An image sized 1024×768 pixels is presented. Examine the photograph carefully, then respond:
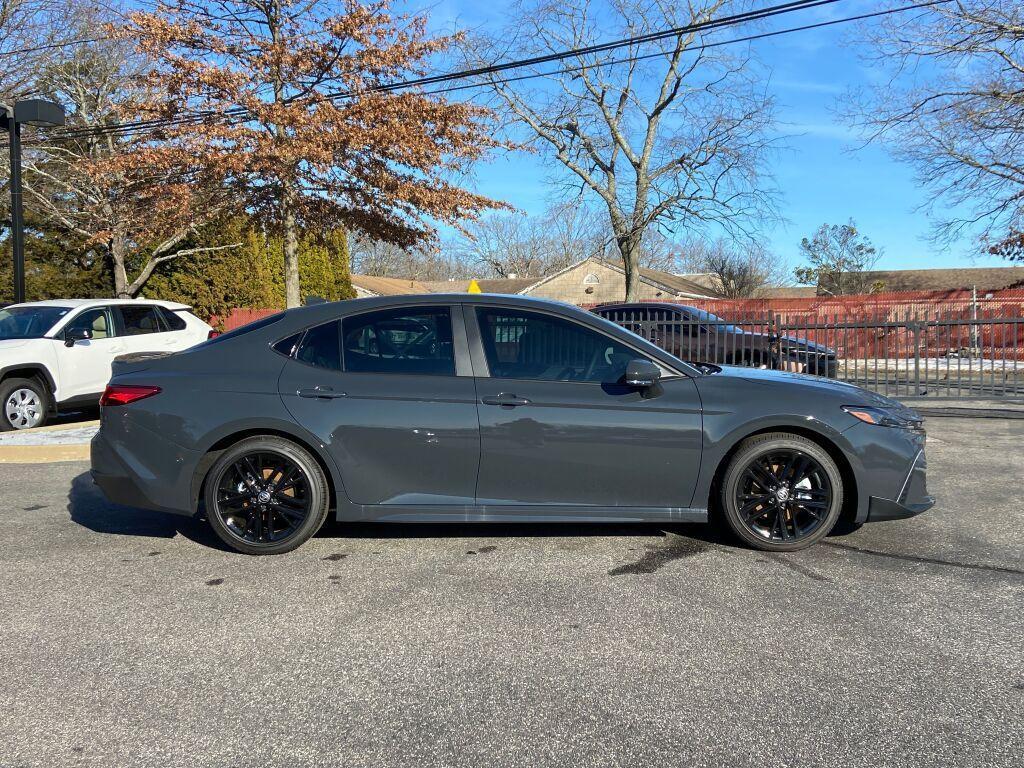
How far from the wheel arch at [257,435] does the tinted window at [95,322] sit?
634 cm

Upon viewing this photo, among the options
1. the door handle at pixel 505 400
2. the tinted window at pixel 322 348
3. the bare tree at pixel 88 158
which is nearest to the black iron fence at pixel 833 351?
the door handle at pixel 505 400

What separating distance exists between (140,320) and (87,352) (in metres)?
1.01

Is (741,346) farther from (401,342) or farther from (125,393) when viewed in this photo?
(125,393)

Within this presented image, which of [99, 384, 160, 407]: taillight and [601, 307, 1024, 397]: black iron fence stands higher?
[601, 307, 1024, 397]: black iron fence

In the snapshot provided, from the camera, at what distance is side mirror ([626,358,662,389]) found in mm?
4328

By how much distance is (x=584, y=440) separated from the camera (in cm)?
439

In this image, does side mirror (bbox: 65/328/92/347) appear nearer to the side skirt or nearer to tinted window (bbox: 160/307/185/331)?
tinted window (bbox: 160/307/185/331)

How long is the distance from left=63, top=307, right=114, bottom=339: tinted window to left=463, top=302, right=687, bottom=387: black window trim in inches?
284

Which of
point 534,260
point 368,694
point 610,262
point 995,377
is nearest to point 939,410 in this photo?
point 995,377

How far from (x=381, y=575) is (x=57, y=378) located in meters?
7.25

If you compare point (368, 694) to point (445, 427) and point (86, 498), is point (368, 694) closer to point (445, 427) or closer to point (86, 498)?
point (445, 427)

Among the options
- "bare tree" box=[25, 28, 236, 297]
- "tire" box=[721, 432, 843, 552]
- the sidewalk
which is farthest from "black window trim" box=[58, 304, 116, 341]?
"bare tree" box=[25, 28, 236, 297]

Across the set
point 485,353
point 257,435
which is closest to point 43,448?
point 257,435

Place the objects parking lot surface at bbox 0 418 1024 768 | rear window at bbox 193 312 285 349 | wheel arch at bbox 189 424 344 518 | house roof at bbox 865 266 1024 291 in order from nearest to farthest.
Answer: parking lot surface at bbox 0 418 1024 768
wheel arch at bbox 189 424 344 518
rear window at bbox 193 312 285 349
house roof at bbox 865 266 1024 291
